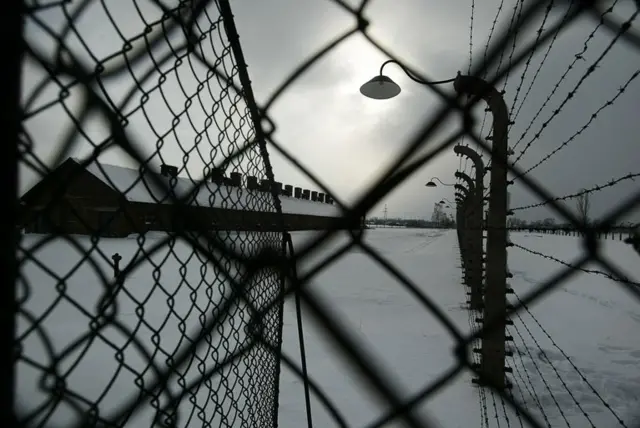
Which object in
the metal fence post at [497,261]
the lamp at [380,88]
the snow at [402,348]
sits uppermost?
the lamp at [380,88]


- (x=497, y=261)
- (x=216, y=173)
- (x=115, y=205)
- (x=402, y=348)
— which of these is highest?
(x=216, y=173)

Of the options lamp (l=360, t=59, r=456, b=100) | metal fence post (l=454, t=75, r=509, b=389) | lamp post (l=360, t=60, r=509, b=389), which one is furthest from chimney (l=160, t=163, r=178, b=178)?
metal fence post (l=454, t=75, r=509, b=389)

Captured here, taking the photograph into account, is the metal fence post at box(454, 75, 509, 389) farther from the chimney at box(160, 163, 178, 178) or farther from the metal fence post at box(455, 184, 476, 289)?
the metal fence post at box(455, 184, 476, 289)

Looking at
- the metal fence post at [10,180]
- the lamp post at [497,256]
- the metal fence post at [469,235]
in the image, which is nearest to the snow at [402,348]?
the metal fence post at [10,180]

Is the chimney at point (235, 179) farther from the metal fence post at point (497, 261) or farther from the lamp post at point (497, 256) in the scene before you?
the metal fence post at point (497, 261)

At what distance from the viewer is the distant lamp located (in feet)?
2.84

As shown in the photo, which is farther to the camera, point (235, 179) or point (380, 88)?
point (235, 179)

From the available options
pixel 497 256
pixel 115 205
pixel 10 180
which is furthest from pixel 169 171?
pixel 497 256

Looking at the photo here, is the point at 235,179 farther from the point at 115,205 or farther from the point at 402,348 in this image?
the point at 402,348

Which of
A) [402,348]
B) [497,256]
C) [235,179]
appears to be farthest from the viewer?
[402,348]

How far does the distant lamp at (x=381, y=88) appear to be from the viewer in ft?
2.84

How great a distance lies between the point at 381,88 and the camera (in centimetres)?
88

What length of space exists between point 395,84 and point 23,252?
2.68 feet

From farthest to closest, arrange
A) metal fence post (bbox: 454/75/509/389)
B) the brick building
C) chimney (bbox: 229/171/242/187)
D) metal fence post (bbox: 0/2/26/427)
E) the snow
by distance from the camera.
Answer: metal fence post (bbox: 454/75/509/389) → the snow → chimney (bbox: 229/171/242/187) → the brick building → metal fence post (bbox: 0/2/26/427)
